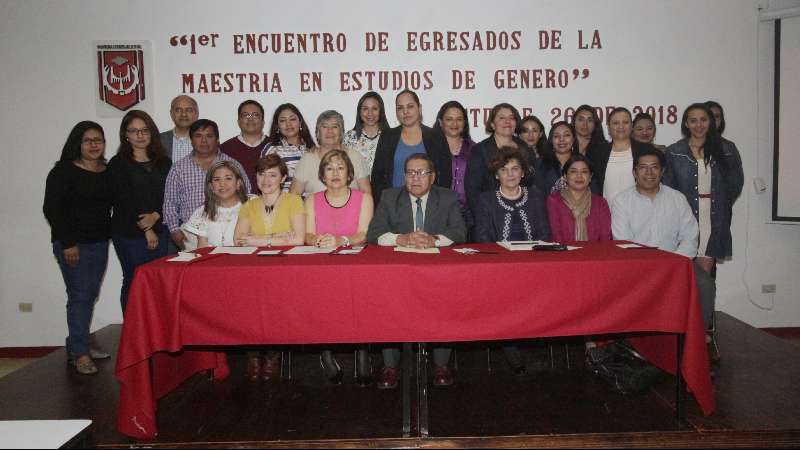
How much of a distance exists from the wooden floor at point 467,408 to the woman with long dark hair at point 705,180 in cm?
80

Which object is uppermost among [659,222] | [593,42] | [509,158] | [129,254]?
[593,42]

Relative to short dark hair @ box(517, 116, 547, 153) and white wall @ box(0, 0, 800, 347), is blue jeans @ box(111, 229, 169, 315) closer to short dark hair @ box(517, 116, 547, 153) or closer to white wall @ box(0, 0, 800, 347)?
white wall @ box(0, 0, 800, 347)

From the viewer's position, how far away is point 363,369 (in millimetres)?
3264

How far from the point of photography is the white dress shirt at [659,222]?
343 centimetres

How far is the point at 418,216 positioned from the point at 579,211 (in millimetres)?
1083

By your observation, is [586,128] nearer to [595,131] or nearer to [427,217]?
[595,131]

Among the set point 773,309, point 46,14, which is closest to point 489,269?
point 773,309

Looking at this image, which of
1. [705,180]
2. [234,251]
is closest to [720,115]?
[705,180]

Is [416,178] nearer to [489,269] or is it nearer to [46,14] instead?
[489,269]

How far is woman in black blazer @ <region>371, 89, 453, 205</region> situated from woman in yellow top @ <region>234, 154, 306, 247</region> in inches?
33.0

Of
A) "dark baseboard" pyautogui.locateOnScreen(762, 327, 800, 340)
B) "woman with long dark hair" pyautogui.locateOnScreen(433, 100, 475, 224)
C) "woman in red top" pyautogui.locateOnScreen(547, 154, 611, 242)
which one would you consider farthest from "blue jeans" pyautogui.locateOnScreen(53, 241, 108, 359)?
"dark baseboard" pyautogui.locateOnScreen(762, 327, 800, 340)

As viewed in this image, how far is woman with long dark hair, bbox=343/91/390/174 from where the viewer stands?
408 cm

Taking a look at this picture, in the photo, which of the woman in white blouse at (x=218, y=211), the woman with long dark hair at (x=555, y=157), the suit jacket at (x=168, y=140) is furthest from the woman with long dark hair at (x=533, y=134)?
the suit jacket at (x=168, y=140)

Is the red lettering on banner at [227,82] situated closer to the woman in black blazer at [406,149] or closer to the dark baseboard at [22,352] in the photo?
the woman in black blazer at [406,149]
